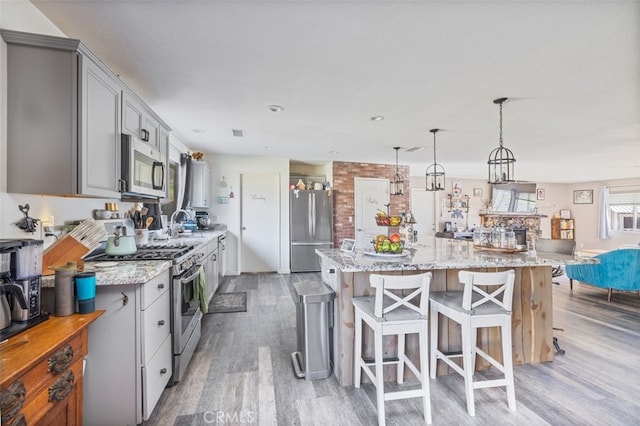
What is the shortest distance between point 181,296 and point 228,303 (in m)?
1.89

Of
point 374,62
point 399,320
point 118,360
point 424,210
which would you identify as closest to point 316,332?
point 399,320

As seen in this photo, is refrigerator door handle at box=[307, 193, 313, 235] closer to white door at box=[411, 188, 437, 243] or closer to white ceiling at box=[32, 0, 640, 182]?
white ceiling at box=[32, 0, 640, 182]

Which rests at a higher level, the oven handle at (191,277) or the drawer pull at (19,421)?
the oven handle at (191,277)

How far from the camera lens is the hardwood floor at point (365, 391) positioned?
5.87 feet

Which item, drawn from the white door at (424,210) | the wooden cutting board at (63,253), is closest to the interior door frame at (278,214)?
the wooden cutting board at (63,253)

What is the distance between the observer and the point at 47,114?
1.47 metres

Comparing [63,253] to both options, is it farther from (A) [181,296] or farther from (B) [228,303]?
(B) [228,303]

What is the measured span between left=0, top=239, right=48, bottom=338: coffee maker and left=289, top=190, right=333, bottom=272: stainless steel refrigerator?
4.54m

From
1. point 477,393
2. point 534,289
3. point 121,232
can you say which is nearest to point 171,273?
point 121,232

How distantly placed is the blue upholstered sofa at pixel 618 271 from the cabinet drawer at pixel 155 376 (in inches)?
212

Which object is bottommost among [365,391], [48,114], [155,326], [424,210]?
[365,391]

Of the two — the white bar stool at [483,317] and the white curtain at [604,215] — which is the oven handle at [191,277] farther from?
the white curtain at [604,215]

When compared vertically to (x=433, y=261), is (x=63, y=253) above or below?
above

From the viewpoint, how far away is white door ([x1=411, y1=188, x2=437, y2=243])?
8.34m
